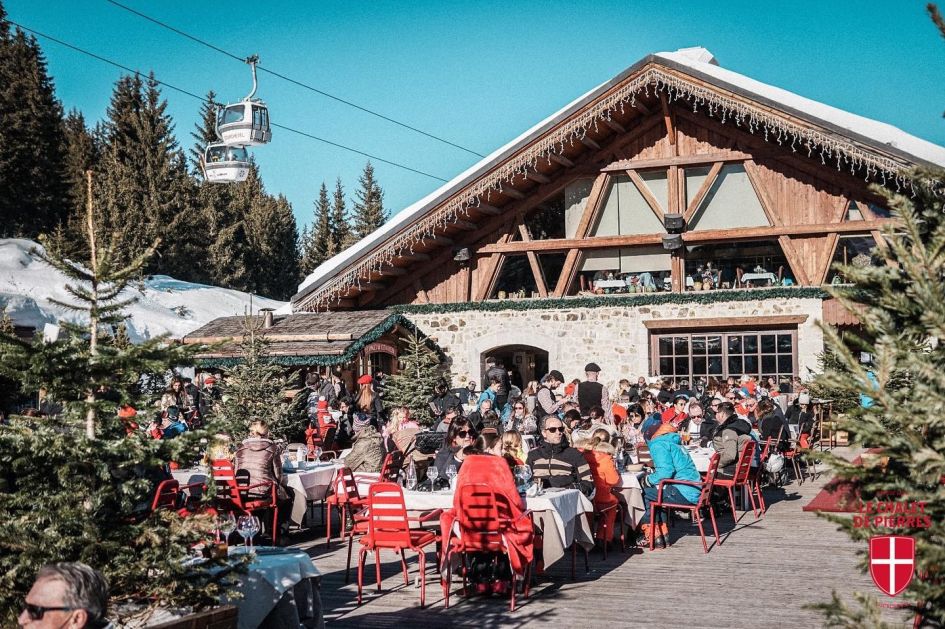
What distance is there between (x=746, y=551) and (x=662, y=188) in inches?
489

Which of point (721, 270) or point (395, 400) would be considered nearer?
point (395, 400)

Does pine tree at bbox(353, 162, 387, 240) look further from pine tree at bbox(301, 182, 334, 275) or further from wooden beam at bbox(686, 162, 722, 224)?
wooden beam at bbox(686, 162, 722, 224)

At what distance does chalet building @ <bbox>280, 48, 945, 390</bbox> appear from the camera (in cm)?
1870

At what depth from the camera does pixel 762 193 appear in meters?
19.2

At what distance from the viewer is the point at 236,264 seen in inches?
2030

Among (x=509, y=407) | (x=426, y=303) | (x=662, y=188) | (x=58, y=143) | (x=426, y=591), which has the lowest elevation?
(x=426, y=591)

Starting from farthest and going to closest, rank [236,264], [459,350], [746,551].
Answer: [236,264] → [459,350] → [746,551]

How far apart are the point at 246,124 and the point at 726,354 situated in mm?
10662

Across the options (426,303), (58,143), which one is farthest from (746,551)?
(58,143)

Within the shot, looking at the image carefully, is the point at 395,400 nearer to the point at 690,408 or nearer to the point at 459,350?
the point at 459,350

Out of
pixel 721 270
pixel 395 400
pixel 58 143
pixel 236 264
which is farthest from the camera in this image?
pixel 236 264

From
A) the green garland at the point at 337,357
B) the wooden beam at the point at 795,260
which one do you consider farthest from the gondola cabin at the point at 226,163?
the wooden beam at the point at 795,260

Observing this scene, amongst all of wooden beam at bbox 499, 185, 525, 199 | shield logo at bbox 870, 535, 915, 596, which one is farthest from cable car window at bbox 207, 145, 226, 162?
shield logo at bbox 870, 535, 915, 596

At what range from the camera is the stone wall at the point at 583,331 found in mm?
18797
